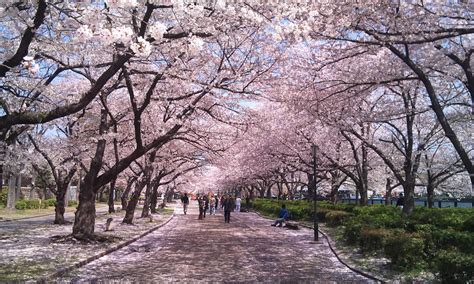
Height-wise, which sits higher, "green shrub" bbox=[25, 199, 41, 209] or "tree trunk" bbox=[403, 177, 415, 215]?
"tree trunk" bbox=[403, 177, 415, 215]

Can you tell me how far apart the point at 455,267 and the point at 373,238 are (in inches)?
203

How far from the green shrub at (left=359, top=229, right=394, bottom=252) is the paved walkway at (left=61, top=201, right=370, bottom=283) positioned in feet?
3.31

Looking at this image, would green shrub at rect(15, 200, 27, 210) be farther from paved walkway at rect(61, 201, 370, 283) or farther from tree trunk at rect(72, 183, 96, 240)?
tree trunk at rect(72, 183, 96, 240)

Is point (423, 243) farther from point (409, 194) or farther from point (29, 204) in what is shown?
point (29, 204)

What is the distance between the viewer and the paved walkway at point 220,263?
33.6ft

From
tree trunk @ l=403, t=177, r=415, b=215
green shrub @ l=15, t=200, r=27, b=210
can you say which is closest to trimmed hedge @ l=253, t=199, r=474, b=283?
tree trunk @ l=403, t=177, r=415, b=215

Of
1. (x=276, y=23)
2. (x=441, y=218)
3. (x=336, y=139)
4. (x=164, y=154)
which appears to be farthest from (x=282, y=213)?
(x=276, y=23)

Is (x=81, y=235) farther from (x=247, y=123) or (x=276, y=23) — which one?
(x=276, y=23)

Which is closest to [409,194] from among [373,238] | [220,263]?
[373,238]

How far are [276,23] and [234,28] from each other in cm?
280

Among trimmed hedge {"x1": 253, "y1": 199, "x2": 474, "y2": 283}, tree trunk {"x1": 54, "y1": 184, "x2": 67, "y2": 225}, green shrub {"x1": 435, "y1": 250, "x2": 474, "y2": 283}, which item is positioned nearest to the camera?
green shrub {"x1": 435, "y1": 250, "x2": 474, "y2": 283}

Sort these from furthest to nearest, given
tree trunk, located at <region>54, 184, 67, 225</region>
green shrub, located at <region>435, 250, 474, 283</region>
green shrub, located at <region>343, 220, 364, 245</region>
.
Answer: tree trunk, located at <region>54, 184, 67, 225</region>
green shrub, located at <region>343, 220, 364, 245</region>
green shrub, located at <region>435, 250, 474, 283</region>

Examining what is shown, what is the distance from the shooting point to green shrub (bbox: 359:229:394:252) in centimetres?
1213

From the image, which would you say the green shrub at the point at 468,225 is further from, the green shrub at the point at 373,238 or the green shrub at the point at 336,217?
the green shrub at the point at 336,217
